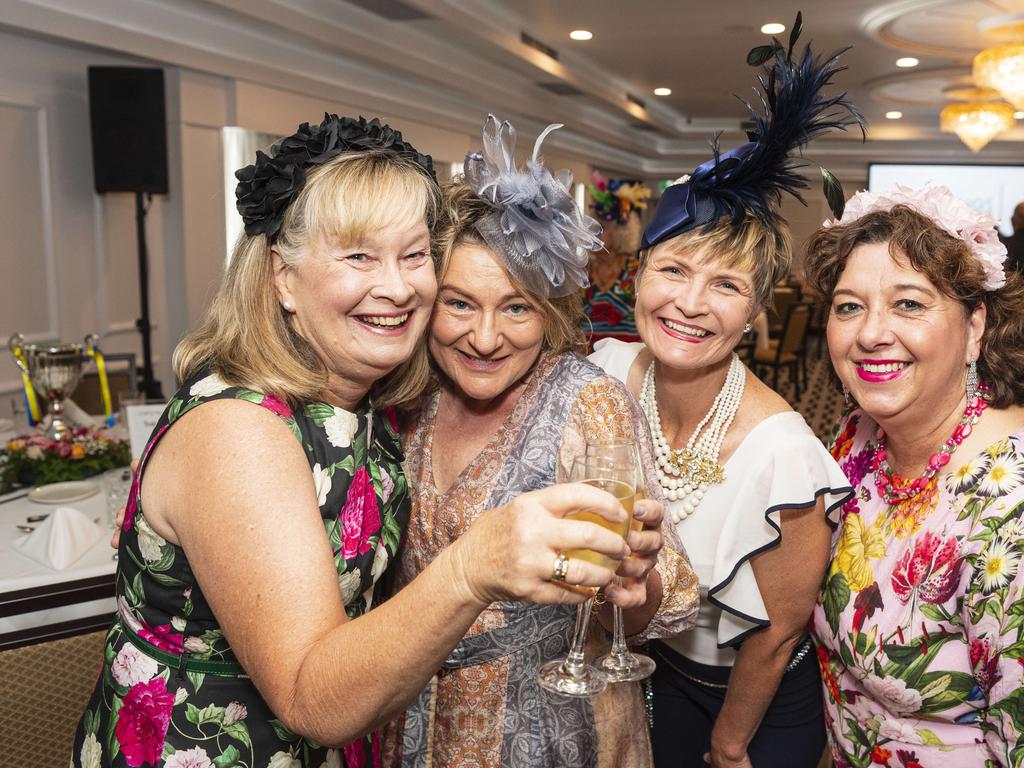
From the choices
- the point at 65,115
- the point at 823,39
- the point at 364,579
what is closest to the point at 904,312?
the point at 364,579

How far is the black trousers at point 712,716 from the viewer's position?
197cm

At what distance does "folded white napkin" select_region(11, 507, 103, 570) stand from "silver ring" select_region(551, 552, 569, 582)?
6.08 ft

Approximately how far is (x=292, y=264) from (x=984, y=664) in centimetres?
138

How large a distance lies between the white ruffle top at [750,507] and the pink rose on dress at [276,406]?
101 centimetres

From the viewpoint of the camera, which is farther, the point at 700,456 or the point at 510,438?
the point at 700,456

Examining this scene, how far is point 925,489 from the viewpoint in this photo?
165cm

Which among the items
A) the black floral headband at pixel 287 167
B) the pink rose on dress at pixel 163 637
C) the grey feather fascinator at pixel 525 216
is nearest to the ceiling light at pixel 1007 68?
the grey feather fascinator at pixel 525 216

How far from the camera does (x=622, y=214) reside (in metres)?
5.79

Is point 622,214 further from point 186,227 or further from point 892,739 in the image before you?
point 892,739

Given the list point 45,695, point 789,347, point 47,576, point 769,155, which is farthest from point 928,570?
point 789,347

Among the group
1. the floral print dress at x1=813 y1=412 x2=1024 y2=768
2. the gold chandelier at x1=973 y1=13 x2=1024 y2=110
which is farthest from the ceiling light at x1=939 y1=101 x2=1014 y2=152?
the floral print dress at x1=813 y1=412 x2=1024 y2=768

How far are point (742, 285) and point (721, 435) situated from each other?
0.35 meters

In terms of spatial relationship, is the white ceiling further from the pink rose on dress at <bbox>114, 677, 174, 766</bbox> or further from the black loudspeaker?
the pink rose on dress at <bbox>114, 677, 174, 766</bbox>

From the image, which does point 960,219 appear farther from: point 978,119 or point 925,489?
point 978,119
